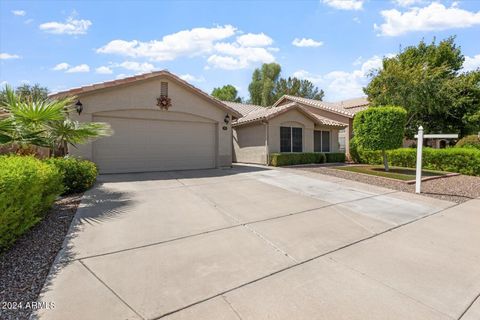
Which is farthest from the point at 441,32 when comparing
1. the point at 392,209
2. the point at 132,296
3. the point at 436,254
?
the point at 132,296

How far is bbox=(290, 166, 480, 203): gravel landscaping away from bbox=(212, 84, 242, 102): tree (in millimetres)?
37943

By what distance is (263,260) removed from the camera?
3.97m

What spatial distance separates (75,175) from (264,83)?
37.4 metres

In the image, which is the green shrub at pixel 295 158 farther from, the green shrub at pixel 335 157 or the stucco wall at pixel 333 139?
the stucco wall at pixel 333 139

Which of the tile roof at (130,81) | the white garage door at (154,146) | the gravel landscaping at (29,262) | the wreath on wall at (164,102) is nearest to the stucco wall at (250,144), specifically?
the white garage door at (154,146)

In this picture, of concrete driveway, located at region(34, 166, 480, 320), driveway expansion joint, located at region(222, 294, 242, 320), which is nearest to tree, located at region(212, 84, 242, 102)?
concrete driveway, located at region(34, 166, 480, 320)

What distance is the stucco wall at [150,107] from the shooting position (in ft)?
35.3

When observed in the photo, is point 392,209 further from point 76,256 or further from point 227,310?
point 76,256

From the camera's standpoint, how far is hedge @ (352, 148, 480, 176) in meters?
13.7

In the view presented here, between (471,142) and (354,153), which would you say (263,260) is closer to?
(471,142)

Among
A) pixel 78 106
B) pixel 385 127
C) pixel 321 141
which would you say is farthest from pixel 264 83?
pixel 78 106

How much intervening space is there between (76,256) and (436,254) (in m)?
5.50

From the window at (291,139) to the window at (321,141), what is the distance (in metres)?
1.72

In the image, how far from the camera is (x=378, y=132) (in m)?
13.0
